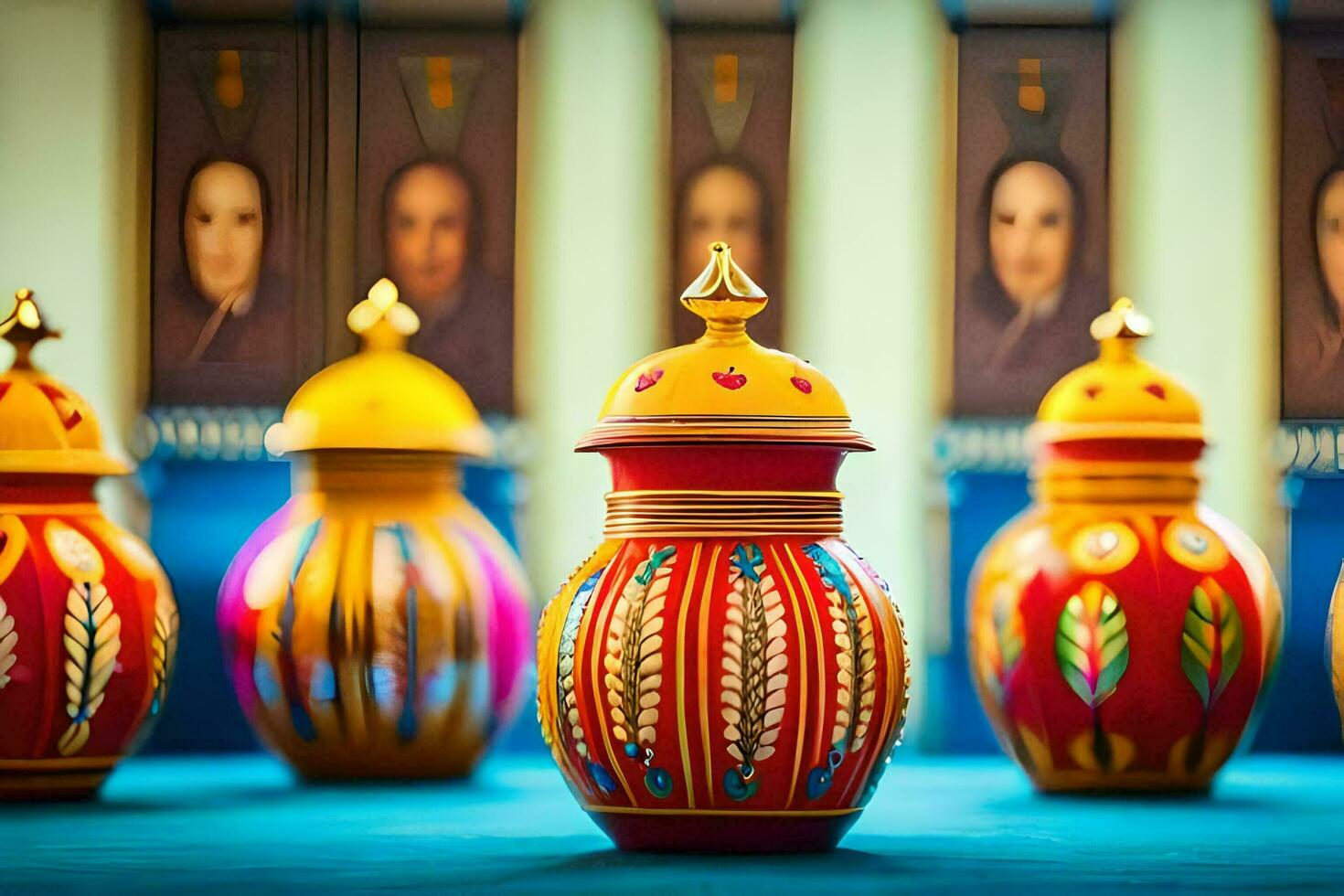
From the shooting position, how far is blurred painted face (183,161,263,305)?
3566mm

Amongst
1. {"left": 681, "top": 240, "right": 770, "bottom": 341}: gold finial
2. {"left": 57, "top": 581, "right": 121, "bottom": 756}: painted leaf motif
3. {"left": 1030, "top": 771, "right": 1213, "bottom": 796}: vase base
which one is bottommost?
{"left": 1030, "top": 771, "right": 1213, "bottom": 796}: vase base

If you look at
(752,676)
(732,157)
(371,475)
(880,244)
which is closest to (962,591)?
(880,244)

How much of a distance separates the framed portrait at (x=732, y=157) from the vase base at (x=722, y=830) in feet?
5.10

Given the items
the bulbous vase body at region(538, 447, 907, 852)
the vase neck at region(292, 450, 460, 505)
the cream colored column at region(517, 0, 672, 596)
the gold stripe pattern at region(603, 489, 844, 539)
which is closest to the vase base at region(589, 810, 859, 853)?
the bulbous vase body at region(538, 447, 907, 852)

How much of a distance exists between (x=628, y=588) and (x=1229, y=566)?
43.0 inches

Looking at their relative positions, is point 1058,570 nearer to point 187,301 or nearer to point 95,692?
point 95,692

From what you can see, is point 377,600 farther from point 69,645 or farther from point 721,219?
point 721,219

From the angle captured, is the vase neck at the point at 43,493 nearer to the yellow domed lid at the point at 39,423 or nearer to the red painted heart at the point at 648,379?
the yellow domed lid at the point at 39,423

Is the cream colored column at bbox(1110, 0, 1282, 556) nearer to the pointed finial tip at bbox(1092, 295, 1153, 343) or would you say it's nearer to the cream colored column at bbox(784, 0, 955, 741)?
the cream colored column at bbox(784, 0, 955, 741)

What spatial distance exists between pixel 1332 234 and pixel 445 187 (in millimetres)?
1634

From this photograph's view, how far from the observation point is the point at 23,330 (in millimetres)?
2830

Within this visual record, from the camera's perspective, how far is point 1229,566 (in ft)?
9.14

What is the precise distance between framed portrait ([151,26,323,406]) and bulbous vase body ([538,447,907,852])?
5.06 ft

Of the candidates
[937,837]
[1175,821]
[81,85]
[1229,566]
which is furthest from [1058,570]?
[81,85]
